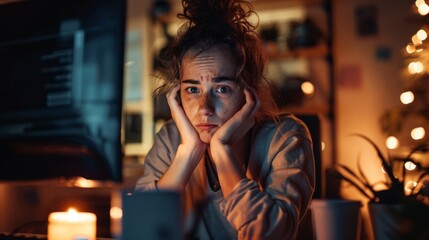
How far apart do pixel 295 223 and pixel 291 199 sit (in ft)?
0.15

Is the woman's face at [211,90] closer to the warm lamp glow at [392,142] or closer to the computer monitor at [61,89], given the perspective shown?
the computer monitor at [61,89]

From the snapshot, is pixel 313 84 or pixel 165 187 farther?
pixel 313 84

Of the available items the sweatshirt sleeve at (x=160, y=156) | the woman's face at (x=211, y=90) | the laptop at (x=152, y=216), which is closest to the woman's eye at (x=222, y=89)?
the woman's face at (x=211, y=90)

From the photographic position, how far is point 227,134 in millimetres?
938

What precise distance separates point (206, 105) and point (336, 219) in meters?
0.34

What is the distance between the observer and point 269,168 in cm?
100

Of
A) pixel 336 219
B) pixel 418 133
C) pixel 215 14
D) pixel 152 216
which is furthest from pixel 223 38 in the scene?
pixel 418 133

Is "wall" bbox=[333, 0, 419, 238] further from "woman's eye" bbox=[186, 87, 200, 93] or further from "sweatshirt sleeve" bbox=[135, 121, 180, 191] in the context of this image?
"woman's eye" bbox=[186, 87, 200, 93]

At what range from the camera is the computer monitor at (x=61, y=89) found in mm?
877

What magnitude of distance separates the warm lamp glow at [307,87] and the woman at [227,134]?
1.86m

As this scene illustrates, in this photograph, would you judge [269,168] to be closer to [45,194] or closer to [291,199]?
[291,199]

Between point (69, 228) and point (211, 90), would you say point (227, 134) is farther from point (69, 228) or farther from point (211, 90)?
point (69, 228)

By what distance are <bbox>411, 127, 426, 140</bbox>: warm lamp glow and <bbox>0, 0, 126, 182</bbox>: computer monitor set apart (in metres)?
2.16

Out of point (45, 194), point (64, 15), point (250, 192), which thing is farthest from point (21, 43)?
point (45, 194)
